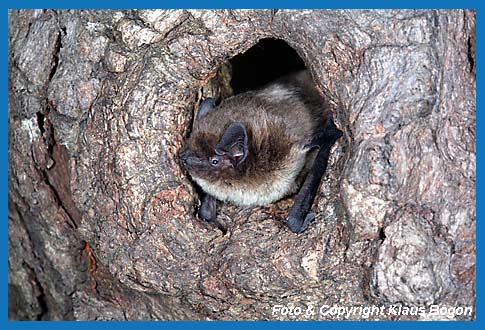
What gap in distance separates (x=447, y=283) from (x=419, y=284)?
0.48 feet

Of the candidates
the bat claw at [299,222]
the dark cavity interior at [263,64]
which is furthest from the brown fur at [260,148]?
the dark cavity interior at [263,64]

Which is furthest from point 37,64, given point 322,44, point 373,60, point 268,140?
point 373,60

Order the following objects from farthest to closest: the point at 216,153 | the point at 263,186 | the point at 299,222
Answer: the point at 263,186
the point at 216,153
the point at 299,222

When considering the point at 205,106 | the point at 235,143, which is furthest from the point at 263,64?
the point at 235,143

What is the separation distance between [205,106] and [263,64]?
940mm

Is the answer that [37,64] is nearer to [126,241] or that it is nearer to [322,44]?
[126,241]

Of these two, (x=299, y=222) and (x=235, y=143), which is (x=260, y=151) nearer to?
(x=235, y=143)

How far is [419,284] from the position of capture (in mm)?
2879

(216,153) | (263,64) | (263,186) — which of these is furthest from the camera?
(263,64)

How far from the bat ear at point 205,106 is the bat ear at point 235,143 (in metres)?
0.28

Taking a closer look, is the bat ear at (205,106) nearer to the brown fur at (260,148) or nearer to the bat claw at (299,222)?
the brown fur at (260,148)

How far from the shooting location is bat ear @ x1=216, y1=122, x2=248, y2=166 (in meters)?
3.25

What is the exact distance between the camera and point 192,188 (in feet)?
11.4

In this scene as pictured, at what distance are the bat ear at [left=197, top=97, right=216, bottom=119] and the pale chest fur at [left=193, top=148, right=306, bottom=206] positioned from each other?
13.3 inches
